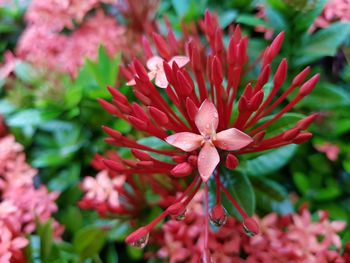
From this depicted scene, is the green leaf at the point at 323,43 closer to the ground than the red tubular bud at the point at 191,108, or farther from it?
closer to the ground

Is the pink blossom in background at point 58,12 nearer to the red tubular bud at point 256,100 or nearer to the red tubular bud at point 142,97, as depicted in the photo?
the red tubular bud at point 142,97

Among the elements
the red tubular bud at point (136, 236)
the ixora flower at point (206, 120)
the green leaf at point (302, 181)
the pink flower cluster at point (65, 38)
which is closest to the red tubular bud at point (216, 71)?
the ixora flower at point (206, 120)

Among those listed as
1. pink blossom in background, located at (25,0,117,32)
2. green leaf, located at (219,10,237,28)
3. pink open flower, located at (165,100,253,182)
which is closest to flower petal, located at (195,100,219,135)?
pink open flower, located at (165,100,253,182)

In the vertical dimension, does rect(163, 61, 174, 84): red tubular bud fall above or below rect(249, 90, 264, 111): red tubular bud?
above

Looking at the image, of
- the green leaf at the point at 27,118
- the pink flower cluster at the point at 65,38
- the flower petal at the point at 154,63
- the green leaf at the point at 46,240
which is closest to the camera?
the flower petal at the point at 154,63

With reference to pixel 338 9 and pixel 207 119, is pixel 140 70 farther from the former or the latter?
pixel 338 9

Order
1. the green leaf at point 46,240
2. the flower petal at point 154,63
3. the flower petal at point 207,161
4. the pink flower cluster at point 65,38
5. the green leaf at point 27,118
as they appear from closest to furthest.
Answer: the flower petal at point 207,161 < the flower petal at point 154,63 < the green leaf at point 46,240 < the green leaf at point 27,118 < the pink flower cluster at point 65,38

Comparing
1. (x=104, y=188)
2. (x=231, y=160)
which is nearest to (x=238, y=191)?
(x=231, y=160)

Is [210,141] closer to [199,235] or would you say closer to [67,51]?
[199,235]

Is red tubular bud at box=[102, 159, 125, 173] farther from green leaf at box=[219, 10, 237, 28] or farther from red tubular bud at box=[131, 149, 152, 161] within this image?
green leaf at box=[219, 10, 237, 28]

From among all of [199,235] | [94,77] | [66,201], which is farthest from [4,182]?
[199,235]
